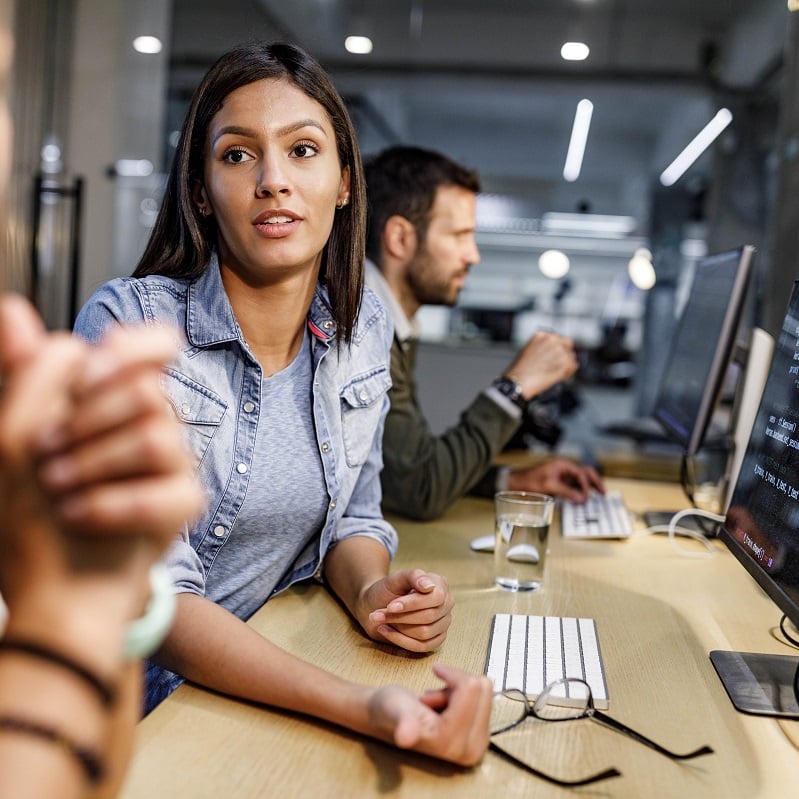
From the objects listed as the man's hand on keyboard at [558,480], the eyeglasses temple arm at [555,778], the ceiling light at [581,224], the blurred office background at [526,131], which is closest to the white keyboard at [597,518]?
the man's hand on keyboard at [558,480]

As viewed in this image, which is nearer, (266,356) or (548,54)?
(266,356)

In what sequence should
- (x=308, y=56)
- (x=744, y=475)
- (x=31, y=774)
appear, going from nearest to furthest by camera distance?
(x=31, y=774)
(x=744, y=475)
(x=308, y=56)

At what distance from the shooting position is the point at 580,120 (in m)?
4.86

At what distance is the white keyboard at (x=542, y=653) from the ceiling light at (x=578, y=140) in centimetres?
395

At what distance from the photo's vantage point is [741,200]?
497 centimetres

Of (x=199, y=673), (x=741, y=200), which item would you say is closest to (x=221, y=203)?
(x=199, y=673)

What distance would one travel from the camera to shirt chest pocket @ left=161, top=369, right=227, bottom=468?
116cm

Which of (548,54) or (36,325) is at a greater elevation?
Answer: (548,54)

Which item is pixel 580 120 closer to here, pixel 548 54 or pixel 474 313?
pixel 548 54

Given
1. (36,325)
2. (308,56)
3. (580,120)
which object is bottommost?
(36,325)

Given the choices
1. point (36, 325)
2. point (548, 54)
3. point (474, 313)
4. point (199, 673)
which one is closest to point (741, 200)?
point (548, 54)

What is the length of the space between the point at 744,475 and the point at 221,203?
0.75m

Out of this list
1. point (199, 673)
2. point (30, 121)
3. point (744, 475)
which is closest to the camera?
point (199, 673)

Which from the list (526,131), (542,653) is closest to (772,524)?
(542,653)
